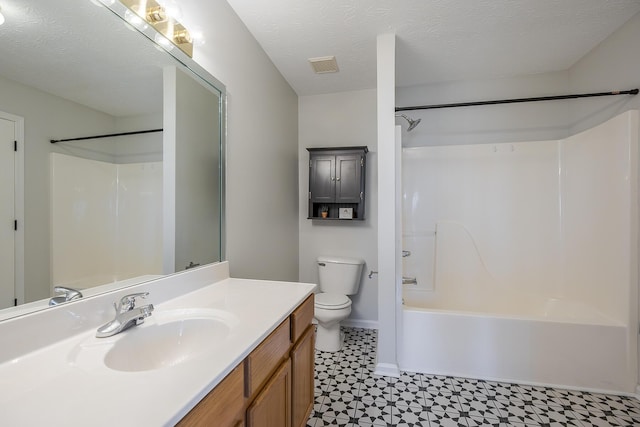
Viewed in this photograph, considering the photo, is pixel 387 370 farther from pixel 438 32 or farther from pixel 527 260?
pixel 438 32

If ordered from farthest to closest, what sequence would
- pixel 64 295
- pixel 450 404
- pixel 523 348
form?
pixel 523 348 < pixel 450 404 < pixel 64 295

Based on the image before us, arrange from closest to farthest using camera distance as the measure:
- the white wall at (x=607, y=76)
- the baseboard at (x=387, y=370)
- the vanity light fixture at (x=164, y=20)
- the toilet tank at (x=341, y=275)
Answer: the vanity light fixture at (x=164, y=20)
the white wall at (x=607, y=76)
the baseboard at (x=387, y=370)
the toilet tank at (x=341, y=275)

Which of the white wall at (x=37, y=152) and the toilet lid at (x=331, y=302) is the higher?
the white wall at (x=37, y=152)

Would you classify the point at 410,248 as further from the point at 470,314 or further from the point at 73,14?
the point at 73,14

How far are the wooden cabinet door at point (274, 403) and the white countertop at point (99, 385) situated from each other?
21cm

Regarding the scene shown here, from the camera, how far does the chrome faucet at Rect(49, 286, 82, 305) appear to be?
0.80 meters

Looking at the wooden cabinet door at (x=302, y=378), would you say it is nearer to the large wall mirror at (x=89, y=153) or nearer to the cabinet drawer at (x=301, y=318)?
the cabinet drawer at (x=301, y=318)

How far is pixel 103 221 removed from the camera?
3.04 feet

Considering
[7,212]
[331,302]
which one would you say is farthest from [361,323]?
[7,212]

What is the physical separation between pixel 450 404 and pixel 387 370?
432mm

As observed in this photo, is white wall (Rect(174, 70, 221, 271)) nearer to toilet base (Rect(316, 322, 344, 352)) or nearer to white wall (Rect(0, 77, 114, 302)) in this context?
white wall (Rect(0, 77, 114, 302))

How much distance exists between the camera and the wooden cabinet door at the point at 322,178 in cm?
267

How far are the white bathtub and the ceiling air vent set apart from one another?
2.04m

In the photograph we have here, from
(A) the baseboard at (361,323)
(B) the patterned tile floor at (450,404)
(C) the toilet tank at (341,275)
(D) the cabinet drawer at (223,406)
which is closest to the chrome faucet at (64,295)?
(D) the cabinet drawer at (223,406)
